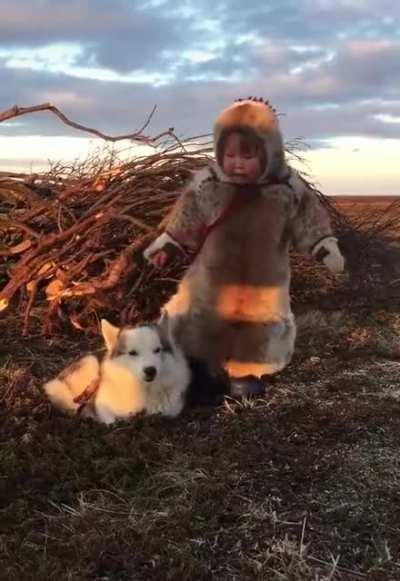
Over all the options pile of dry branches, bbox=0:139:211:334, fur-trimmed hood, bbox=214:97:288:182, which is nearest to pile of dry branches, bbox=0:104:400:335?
pile of dry branches, bbox=0:139:211:334

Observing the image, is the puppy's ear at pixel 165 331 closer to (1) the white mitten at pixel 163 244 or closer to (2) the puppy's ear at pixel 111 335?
(2) the puppy's ear at pixel 111 335

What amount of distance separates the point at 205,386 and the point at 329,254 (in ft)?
3.99

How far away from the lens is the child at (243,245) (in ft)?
17.4

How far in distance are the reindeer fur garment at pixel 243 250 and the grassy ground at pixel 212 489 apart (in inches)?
16.9

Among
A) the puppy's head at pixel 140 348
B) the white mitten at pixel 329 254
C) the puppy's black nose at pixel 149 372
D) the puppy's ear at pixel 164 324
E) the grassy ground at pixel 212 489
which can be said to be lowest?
the grassy ground at pixel 212 489

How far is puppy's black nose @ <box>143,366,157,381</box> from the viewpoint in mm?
5219

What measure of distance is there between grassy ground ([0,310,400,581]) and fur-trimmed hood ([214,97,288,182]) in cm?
156

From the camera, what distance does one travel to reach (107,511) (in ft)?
12.8

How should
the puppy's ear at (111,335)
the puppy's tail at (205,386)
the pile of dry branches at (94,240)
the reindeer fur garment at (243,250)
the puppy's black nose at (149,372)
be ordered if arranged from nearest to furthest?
the puppy's black nose at (149,372)
the reindeer fur garment at (243,250)
the puppy's ear at (111,335)
the puppy's tail at (205,386)
the pile of dry branches at (94,240)

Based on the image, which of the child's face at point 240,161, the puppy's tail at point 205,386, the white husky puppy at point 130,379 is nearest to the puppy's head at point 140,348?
the white husky puppy at point 130,379

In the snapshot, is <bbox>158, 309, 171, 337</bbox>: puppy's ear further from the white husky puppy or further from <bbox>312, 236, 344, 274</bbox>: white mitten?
<bbox>312, 236, 344, 274</bbox>: white mitten

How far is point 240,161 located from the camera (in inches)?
207

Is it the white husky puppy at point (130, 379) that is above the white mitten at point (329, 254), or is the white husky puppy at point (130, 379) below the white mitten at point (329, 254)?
below

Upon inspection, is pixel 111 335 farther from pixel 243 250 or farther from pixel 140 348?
pixel 243 250
